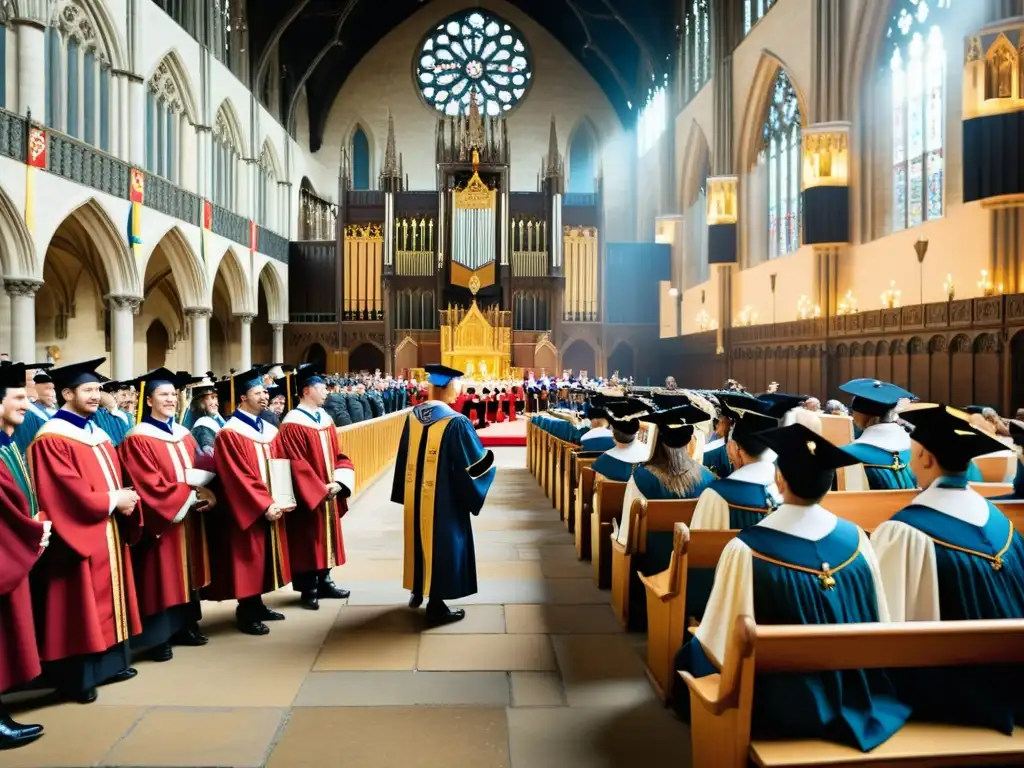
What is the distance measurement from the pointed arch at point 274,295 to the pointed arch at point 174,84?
6482 millimetres

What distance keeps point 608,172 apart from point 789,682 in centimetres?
3044

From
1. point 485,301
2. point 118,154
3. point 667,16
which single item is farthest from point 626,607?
point 667,16

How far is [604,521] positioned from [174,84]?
57.2 feet

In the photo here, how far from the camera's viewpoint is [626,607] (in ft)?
15.4

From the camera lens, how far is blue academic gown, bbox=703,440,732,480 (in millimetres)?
5422

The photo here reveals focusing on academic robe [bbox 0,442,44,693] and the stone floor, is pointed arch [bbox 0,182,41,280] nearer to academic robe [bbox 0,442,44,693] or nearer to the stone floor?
the stone floor

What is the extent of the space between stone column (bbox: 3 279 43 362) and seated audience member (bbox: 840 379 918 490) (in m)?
12.8

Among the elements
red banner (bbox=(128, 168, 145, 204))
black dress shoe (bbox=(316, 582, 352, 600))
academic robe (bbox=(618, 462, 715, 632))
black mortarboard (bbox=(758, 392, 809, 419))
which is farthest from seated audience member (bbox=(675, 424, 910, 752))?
red banner (bbox=(128, 168, 145, 204))

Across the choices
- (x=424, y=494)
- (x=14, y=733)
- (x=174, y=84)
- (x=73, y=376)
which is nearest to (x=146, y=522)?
(x=73, y=376)

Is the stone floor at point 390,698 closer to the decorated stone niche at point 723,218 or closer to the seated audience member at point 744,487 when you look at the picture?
the seated audience member at point 744,487

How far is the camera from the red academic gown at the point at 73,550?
3.66 m

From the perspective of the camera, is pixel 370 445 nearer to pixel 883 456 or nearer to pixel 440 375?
pixel 440 375

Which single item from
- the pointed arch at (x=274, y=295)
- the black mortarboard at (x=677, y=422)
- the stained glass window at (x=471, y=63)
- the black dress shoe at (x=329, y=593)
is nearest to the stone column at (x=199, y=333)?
the pointed arch at (x=274, y=295)

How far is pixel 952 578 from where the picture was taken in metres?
2.52
